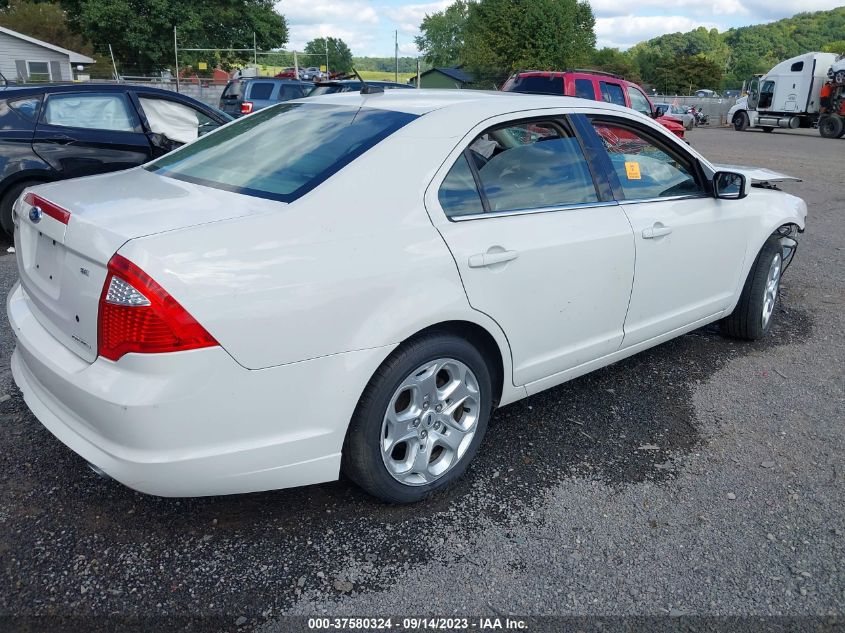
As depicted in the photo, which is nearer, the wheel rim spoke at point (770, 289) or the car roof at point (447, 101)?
the car roof at point (447, 101)

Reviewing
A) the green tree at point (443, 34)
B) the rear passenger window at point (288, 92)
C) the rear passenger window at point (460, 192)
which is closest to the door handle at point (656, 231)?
the rear passenger window at point (460, 192)

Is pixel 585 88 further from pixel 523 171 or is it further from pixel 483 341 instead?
pixel 483 341

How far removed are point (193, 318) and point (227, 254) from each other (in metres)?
0.24

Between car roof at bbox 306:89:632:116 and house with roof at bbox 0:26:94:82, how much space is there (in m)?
36.6

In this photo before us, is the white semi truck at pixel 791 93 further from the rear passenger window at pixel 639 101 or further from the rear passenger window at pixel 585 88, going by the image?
the rear passenger window at pixel 585 88

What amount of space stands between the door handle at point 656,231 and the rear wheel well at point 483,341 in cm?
109

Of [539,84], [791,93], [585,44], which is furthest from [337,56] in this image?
[539,84]

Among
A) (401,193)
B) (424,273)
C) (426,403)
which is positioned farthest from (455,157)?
(426,403)

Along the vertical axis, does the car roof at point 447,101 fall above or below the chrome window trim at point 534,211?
above

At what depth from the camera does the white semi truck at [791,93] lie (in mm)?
31422

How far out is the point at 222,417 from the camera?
7.37ft

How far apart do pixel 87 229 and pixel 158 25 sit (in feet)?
167

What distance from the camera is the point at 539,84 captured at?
14.1m

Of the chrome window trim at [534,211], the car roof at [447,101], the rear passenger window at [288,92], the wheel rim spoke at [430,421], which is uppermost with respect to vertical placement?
the rear passenger window at [288,92]
